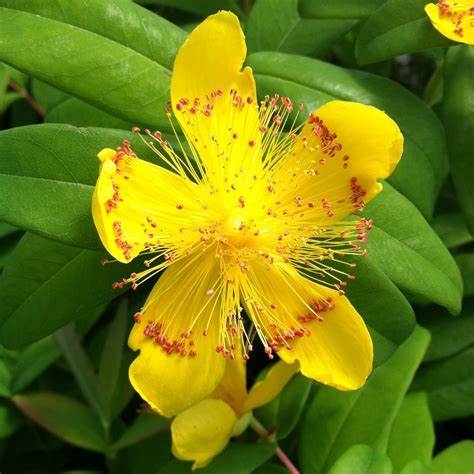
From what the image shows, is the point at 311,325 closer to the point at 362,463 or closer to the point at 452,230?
the point at 362,463

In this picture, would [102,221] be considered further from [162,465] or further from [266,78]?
[162,465]

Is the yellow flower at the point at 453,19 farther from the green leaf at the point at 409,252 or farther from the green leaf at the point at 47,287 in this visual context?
the green leaf at the point at 47,287

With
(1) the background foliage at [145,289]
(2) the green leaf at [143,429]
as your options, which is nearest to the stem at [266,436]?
(1) the background foliage at [145,289]

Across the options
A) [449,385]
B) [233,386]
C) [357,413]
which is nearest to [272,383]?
[233,386]

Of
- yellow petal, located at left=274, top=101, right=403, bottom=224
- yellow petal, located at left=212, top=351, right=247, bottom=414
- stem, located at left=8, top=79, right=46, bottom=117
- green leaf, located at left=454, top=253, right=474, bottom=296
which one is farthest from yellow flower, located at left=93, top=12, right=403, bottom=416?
stem, located at left=8, top=79, right=46, bottom=117

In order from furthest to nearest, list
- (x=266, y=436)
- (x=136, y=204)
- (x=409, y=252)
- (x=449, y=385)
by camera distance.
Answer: (x=449, y=385)
(x=266, y=436)
(x=409, y=252)
(x=136, y=204)
